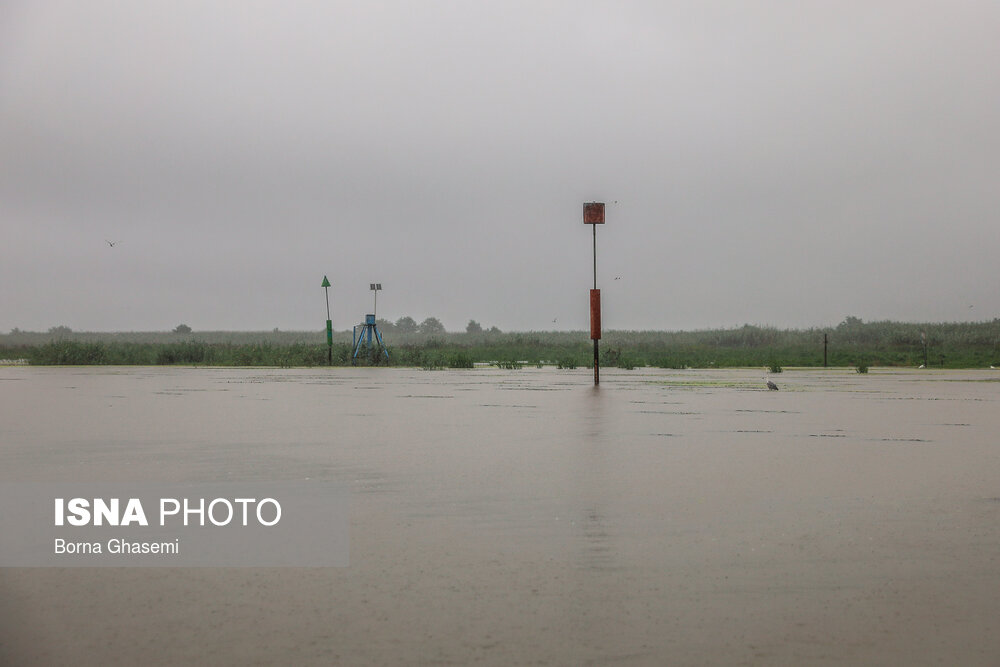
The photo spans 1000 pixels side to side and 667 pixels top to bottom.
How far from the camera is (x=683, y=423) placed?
47.3 ft

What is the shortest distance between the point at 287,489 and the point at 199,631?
13.1ft

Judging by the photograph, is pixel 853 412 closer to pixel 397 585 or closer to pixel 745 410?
pixel 745 410

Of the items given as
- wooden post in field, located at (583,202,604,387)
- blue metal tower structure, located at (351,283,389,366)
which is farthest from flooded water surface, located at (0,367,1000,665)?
blue metal tower structure, located at (351,283,389,366)

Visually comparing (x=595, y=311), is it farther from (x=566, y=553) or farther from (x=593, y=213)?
(x=566, y=553)

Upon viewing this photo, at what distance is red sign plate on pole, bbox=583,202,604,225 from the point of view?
26.2 metres

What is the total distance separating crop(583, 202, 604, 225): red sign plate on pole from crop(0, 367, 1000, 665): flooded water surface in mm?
12973

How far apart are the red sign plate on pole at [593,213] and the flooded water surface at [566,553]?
12973mm

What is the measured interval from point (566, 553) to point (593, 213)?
21.4 m

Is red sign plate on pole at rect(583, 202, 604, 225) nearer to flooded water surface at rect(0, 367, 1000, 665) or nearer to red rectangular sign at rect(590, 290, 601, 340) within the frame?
red rectangular sign at rect(590, 290, 601, 340)

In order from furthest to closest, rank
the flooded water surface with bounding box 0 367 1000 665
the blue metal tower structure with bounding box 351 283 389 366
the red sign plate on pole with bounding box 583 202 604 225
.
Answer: the blue metal tower structure with bounding box 351 283 389 366 → the red sign plate on pole with bounding box 583 202 604 225 → the flooded water surface with bounding box 0 367 1000 665

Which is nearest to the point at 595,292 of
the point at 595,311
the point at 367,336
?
the point at 595,311

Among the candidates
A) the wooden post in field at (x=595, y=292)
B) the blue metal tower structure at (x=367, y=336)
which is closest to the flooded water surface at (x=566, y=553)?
the wooden post in field at (x=595, y=292)

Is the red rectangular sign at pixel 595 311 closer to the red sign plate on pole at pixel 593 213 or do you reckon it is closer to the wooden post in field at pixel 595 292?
the wooden post in field at pixel 595 292

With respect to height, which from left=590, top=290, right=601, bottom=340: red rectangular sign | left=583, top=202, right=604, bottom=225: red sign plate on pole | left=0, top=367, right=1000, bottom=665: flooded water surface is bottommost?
left=0, top=367, right=1000, bottom=665: flooded water surface
